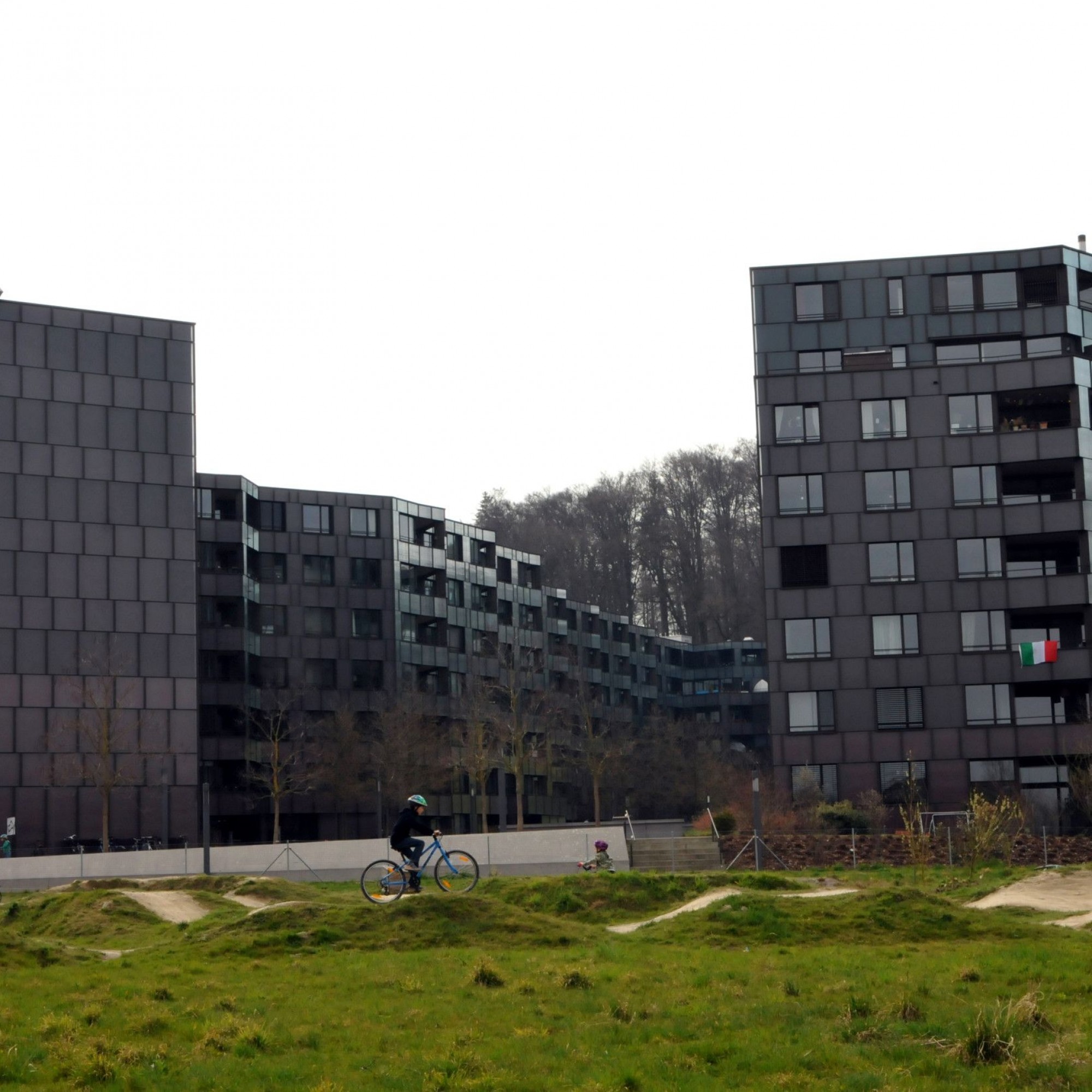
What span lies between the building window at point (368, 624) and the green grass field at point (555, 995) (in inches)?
3083

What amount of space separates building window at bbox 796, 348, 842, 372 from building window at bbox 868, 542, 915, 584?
30.7 feet

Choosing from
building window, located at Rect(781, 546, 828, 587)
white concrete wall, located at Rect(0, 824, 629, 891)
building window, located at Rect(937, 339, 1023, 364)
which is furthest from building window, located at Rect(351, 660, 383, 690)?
white concrete wall, located at Rect(0, 824, 629, 891)

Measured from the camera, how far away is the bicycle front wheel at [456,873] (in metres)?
30.4

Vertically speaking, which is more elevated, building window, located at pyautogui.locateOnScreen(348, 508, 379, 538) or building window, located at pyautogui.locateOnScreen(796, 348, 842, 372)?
building window, located at pyautogui.locateOnScreen(796, 348, 842, 372)

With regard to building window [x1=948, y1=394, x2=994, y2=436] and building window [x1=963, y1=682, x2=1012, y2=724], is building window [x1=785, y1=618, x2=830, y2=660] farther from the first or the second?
building window [x1=948, y1=394, x2=994, y2=436]

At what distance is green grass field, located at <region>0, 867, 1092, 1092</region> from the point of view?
15242 mm

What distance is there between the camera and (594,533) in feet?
499

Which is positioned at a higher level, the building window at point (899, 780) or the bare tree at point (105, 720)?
the bare tree at point (105, 720)

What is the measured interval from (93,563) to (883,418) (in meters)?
39.2

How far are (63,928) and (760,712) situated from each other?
368 ft

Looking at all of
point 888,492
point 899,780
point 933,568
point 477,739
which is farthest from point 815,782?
point 477,739

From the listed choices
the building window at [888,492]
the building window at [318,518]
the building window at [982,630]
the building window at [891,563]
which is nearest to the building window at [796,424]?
the building window at [888,492]

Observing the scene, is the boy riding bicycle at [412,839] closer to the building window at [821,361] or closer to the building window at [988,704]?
the building window at [988,704]

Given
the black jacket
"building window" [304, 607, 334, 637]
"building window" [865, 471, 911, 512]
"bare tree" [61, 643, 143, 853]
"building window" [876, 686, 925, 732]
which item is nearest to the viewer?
the black jacket
